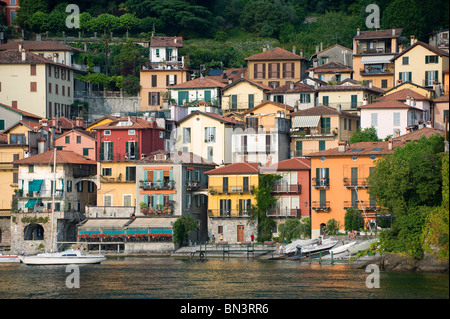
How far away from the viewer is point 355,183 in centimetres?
8312

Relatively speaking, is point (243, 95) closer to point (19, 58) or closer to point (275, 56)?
point (275, 56)

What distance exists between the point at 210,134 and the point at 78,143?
11.8 metres

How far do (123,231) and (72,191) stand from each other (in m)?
7.94

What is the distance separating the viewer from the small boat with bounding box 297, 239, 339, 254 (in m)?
78.6

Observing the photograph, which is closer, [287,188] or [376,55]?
[287,188]

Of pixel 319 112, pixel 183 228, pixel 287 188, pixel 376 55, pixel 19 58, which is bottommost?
pixel 183 228

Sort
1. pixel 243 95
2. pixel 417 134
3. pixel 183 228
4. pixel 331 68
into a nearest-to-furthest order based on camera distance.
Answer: pixel 417 134
pixel 183 228
pixel 243 95
pixel 331 68

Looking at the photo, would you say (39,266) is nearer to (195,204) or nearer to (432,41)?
(195,204)

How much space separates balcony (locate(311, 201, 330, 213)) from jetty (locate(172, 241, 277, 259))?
4192 millimetres

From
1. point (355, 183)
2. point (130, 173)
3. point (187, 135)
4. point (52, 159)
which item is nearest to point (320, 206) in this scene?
point (355, 183)

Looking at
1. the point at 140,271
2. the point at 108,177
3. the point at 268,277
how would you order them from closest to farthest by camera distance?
the point at 268,277
the point at 140,271
the point at 108,177
